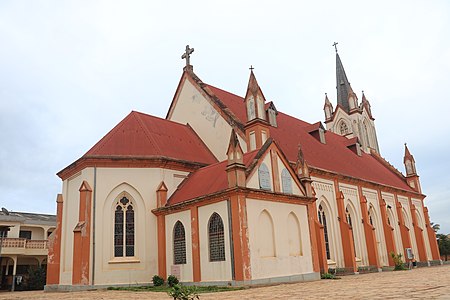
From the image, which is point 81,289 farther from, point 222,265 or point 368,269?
point 368,269

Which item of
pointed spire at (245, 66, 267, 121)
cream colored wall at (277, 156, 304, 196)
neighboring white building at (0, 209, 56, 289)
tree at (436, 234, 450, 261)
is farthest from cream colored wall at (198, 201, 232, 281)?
tree at (436, 234, 450, 261)

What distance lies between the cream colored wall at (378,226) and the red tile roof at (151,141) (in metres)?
15.1

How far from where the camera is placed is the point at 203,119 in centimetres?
3000

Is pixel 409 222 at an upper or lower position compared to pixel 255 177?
lower

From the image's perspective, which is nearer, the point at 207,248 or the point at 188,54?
the point at 207,248

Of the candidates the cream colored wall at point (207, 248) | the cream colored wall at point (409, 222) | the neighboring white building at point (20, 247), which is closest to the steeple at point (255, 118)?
the cream colored wall at point (207, 248)

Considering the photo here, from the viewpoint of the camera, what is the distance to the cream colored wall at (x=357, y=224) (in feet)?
105

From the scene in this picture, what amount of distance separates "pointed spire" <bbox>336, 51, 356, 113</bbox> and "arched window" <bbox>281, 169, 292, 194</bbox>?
1319 inches

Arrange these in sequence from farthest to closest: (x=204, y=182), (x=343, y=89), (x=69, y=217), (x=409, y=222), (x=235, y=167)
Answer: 1. (x=343, y=89)
2. (x=409, y=222)
3. (x=69, y=217)
4. (x=204, y=182)
5. (x=235, y=167)

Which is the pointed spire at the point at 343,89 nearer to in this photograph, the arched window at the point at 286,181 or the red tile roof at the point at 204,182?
the arched window at the point at 286,181

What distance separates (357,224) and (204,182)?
624 inches

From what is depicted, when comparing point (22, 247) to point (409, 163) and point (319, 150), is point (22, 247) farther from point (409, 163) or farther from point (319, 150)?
point (409, 163)

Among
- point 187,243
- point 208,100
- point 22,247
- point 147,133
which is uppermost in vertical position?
point 208,100

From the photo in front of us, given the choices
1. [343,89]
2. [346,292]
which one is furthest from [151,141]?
[343,89]
